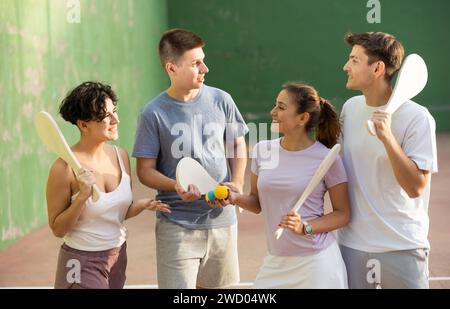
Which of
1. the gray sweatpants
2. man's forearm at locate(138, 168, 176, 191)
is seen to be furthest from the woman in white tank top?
the gray sweatpants

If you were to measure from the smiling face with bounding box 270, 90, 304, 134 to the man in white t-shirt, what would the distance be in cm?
20

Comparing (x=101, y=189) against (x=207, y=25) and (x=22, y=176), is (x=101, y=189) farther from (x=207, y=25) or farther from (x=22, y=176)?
(x=207, y=25)

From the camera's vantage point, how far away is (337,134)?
2727 mm

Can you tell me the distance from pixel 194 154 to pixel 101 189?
0.46 meters

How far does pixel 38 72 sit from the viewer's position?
666 cm

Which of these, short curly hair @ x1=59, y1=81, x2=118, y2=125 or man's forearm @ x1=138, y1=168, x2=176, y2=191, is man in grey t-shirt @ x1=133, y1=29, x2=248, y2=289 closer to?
man's forearm @ x1=138, y1=168, x2=176, y2=191

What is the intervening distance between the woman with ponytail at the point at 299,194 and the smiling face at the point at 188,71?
440 millimetres

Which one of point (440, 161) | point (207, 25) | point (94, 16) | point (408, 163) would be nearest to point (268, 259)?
point (408, 163)

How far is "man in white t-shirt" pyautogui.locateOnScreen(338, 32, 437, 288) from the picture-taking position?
2578mm

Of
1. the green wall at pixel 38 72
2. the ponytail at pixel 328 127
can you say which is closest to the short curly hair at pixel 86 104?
the ponytail at pixel 328 127

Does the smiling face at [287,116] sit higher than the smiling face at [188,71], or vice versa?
the smiling face at [188,71]

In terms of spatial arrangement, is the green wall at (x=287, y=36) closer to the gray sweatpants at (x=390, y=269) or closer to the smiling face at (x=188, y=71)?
the smiling face at (x=188, y=71)

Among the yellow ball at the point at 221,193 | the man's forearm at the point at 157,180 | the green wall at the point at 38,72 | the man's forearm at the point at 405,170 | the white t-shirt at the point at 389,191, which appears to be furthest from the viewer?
the green wall at the point at 38,72

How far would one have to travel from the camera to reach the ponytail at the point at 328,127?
273 centimetres
